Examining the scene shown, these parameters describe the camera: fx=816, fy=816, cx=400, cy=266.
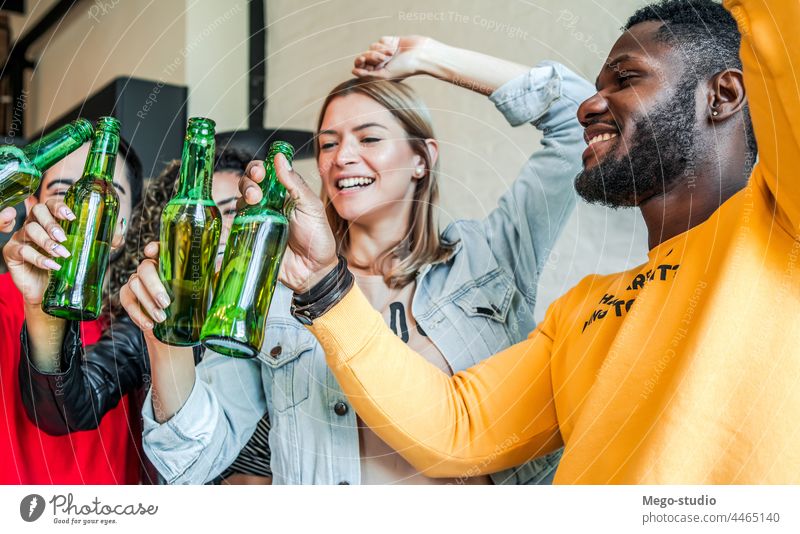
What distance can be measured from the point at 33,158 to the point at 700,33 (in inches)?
26.5

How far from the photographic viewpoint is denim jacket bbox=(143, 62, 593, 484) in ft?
2.75

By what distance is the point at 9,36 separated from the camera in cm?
91

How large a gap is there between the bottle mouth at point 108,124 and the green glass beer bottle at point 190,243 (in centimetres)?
8

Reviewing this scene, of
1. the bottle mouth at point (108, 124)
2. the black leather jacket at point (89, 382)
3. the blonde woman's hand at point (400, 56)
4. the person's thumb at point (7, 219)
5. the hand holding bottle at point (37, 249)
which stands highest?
the blonde woman's hand at point (400, 56)

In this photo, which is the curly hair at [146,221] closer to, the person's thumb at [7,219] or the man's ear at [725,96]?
the person's thumb at [7,219]

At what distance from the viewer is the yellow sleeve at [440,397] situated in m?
0.79

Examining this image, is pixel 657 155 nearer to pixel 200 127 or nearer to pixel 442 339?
pixel 442 339

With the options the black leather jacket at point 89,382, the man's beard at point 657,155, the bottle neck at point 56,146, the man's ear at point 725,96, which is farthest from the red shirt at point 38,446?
the man's ear at point 725,96

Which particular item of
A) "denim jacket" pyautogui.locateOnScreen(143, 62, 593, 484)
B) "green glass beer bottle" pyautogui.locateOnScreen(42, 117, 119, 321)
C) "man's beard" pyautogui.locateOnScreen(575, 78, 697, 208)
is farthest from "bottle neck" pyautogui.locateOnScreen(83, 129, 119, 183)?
"man's beard" pyautogui.locateOnScreen(575, 78, 697, 208)

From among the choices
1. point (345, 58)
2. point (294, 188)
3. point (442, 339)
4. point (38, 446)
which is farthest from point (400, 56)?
point (38, 446)

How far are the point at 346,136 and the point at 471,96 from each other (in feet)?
0.47

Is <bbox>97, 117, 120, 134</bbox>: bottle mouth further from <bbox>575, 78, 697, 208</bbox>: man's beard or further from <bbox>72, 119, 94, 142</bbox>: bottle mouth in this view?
<bbox>575, 78, 697, 208</bbox>: man's beard

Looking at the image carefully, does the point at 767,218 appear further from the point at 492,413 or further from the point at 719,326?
the point at 492,413
